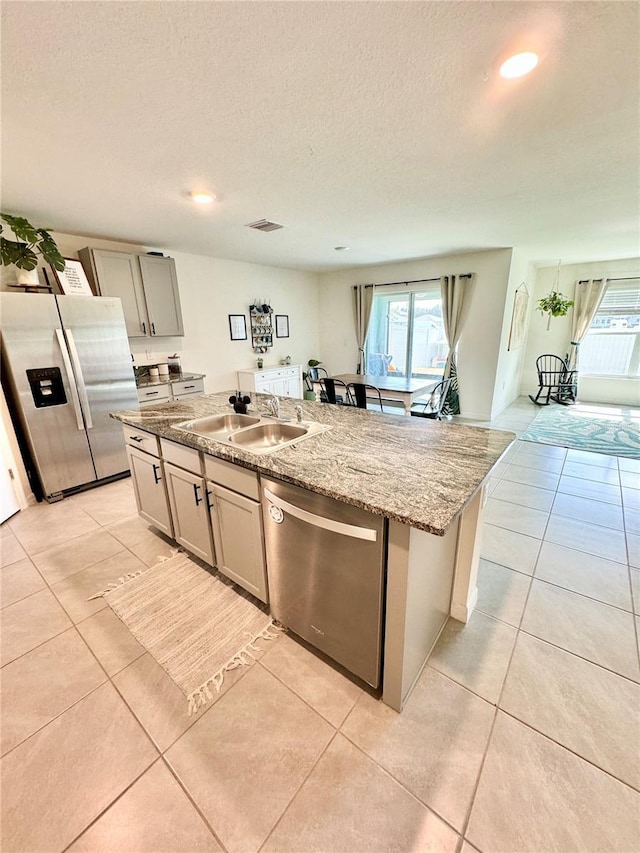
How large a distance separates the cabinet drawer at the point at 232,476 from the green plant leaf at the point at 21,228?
260 centimetres

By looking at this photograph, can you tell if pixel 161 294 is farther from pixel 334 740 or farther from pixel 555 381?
pixel 555 381

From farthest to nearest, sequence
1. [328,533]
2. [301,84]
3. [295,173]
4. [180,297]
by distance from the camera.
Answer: [180,297] < [295,173] < [301,84] < [328,533]

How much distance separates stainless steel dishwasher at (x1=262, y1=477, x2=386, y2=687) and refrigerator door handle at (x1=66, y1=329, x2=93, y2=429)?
101 inches

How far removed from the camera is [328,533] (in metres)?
1.30

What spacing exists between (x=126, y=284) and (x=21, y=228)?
1.12 meters

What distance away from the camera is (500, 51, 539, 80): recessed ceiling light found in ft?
4.34

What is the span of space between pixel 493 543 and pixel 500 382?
12.6 ft

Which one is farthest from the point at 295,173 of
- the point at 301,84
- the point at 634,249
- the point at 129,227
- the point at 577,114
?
the point at 634,249

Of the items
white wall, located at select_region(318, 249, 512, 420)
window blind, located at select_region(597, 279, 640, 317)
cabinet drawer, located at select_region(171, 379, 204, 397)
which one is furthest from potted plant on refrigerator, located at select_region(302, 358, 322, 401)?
window blind, located at select_region(597, 279, 640, 317)

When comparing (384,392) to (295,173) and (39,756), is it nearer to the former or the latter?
(295,173)

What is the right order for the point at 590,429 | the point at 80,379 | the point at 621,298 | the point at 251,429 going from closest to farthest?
the point at 251,429 → the point at 80,379 → the point at 590,429 → the point at 621,298

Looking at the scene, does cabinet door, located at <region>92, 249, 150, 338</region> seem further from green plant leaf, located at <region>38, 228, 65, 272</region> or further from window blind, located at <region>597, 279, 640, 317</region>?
window blind, located at <region>597, 279, 640, 317</region>

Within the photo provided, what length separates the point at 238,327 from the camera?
5.41 metres

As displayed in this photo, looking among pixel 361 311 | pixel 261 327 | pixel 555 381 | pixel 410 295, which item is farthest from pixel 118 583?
pixel 555 381
